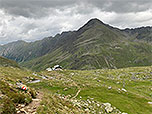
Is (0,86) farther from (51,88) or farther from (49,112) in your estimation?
(51,88)

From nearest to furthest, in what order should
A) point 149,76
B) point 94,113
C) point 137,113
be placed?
point 94,113
point 137,113
point 149,76

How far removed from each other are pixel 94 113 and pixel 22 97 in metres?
24.0

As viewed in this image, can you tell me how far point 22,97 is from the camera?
19859 millimetres

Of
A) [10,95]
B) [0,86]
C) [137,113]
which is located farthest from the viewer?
[137,113]

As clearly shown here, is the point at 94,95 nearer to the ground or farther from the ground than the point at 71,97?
nearer to the ground

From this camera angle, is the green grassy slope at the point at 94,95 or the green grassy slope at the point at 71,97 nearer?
the green grassy slope at the point at 71,97

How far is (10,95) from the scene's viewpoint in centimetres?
1898

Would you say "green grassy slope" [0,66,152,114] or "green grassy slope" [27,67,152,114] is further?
"green grassy slope" [27,67,152,114]

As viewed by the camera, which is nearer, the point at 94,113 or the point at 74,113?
the point at 74,113

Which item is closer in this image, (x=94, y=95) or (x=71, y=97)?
(x=71, y=97)

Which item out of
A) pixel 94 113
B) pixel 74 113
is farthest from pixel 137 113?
pixel 74 113

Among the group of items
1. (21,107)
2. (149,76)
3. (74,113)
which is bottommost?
(149,76)

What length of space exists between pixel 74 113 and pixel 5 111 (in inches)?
569

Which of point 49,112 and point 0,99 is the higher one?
point 0,99
